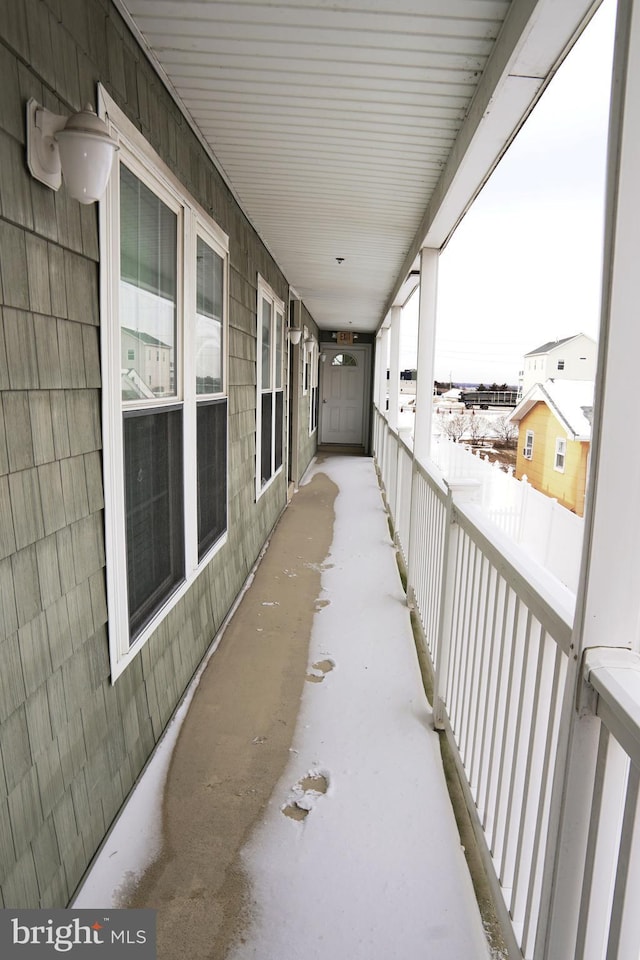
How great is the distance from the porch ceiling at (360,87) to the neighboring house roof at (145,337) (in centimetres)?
95

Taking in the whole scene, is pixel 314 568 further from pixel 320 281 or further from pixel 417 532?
pixel 320 281

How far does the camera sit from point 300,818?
199cm

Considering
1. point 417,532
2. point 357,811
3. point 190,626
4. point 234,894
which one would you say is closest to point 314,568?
point 417,532

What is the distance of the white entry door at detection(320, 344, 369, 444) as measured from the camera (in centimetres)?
1355

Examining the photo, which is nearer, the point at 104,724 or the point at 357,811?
the point at 104,724

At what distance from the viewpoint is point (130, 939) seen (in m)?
1.55

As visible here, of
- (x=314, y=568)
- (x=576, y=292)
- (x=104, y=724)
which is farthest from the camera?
(x=314, y=568)

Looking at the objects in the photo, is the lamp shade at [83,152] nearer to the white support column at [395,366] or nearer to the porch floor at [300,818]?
the porch floor at [300,818]

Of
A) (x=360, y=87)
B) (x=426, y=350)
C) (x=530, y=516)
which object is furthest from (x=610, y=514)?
(x=426, y=350)

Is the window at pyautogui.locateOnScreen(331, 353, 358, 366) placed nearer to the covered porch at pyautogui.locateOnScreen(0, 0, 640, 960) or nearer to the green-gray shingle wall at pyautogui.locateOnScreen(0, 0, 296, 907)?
the covered porch at pyautogui.locateOnScreen(0, 0, 640, 960)

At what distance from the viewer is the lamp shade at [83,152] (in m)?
1.39

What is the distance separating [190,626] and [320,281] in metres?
4.72

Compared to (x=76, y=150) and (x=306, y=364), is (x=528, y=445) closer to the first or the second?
(x=76, y=150)

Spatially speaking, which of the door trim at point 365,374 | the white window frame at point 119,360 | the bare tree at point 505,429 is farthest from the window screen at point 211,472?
the door trim at point 365,374
